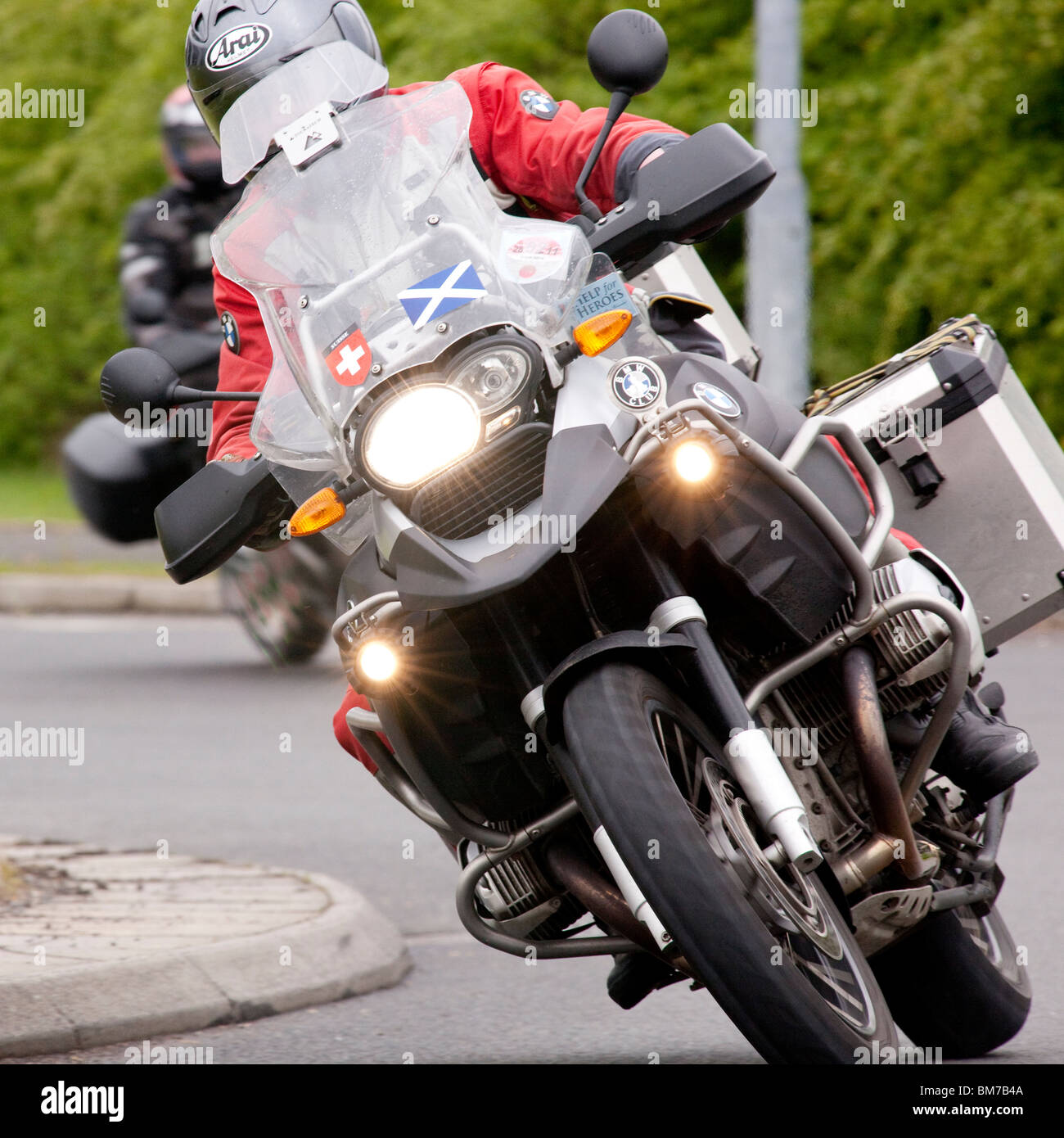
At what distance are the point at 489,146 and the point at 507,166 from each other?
56 mm

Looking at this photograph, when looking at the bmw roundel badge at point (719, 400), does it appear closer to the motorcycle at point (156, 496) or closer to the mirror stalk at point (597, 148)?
the mirror stalk at point (597, 148)

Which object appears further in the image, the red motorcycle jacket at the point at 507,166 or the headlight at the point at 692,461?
the red motorcycle jacket at the point at 507,166

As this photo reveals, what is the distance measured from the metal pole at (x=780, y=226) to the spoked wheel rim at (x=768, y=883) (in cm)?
833

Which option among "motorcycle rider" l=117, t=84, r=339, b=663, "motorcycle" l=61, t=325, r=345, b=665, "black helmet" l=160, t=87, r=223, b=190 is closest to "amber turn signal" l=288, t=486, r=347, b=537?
"motorcycle" l=61, t=325, r=345, b=665

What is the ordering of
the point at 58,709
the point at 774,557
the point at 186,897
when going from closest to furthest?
the point at 774,557 → the point at 186,897 → the point at 58,709

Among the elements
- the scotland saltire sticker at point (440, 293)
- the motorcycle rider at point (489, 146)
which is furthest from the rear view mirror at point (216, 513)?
the scotland saltire sticker at point (440, 293)

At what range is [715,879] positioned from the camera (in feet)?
9.31

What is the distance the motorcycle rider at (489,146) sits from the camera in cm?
346

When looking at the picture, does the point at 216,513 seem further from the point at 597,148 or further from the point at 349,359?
the point at 597,148

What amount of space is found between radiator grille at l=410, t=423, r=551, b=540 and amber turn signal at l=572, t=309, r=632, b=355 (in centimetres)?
15

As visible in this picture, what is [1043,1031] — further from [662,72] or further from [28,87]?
[28,87]

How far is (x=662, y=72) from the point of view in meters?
3.48

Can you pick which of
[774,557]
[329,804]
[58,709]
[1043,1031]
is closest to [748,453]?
[774,557]

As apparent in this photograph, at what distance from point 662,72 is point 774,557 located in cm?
89
